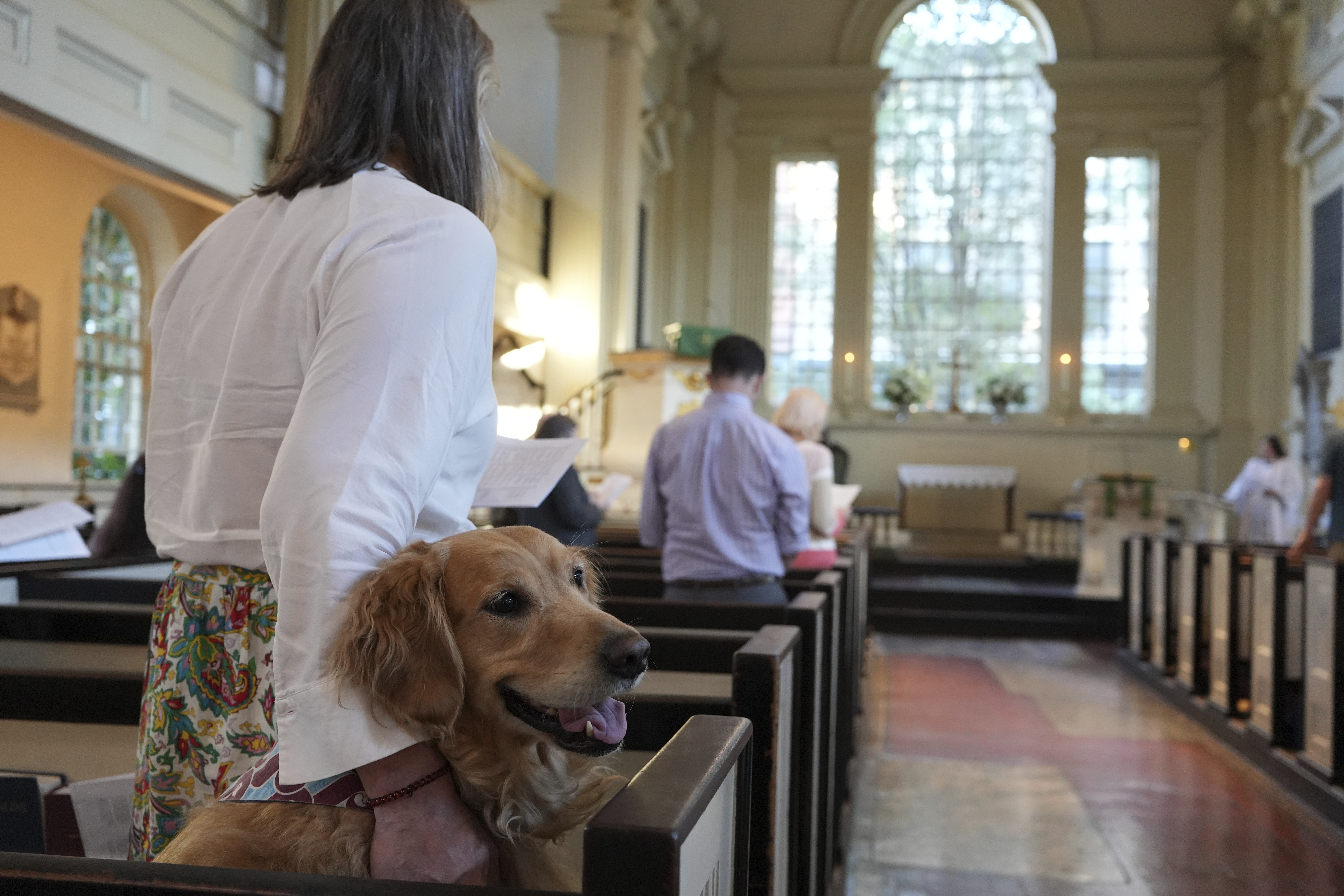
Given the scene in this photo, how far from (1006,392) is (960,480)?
1.38 meters

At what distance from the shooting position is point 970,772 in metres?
4.91

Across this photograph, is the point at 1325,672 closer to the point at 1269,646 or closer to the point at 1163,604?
the point at 1269,646

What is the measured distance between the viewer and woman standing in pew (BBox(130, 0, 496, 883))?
34.8 inches

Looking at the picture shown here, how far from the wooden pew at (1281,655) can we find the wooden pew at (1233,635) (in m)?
A: 0.52

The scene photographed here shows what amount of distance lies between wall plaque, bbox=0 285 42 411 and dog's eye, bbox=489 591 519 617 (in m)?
8.36

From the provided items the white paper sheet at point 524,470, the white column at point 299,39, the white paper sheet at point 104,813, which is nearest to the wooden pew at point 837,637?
the white paper sheet at point 524,470

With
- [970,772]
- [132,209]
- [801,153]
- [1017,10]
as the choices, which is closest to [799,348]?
[801,153]

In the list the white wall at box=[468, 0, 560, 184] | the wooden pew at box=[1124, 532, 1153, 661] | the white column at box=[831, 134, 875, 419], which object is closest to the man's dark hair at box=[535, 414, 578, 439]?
the wooden pew at box=[1124, 532, 1153, 661]

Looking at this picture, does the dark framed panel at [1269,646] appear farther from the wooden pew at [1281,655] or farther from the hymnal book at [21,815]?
the hymnal book at [21,815]

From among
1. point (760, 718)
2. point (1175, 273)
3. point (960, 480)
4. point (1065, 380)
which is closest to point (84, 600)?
point (760, 718)

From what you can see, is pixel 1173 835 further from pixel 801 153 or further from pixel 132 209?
pixel 801 153

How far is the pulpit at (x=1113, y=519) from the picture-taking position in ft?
32.9

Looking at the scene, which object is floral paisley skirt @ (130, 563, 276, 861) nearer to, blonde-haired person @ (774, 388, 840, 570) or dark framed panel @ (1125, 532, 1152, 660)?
blonde-haired person @ (774, 388, 840, 570)

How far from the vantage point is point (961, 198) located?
1515 centimetres
